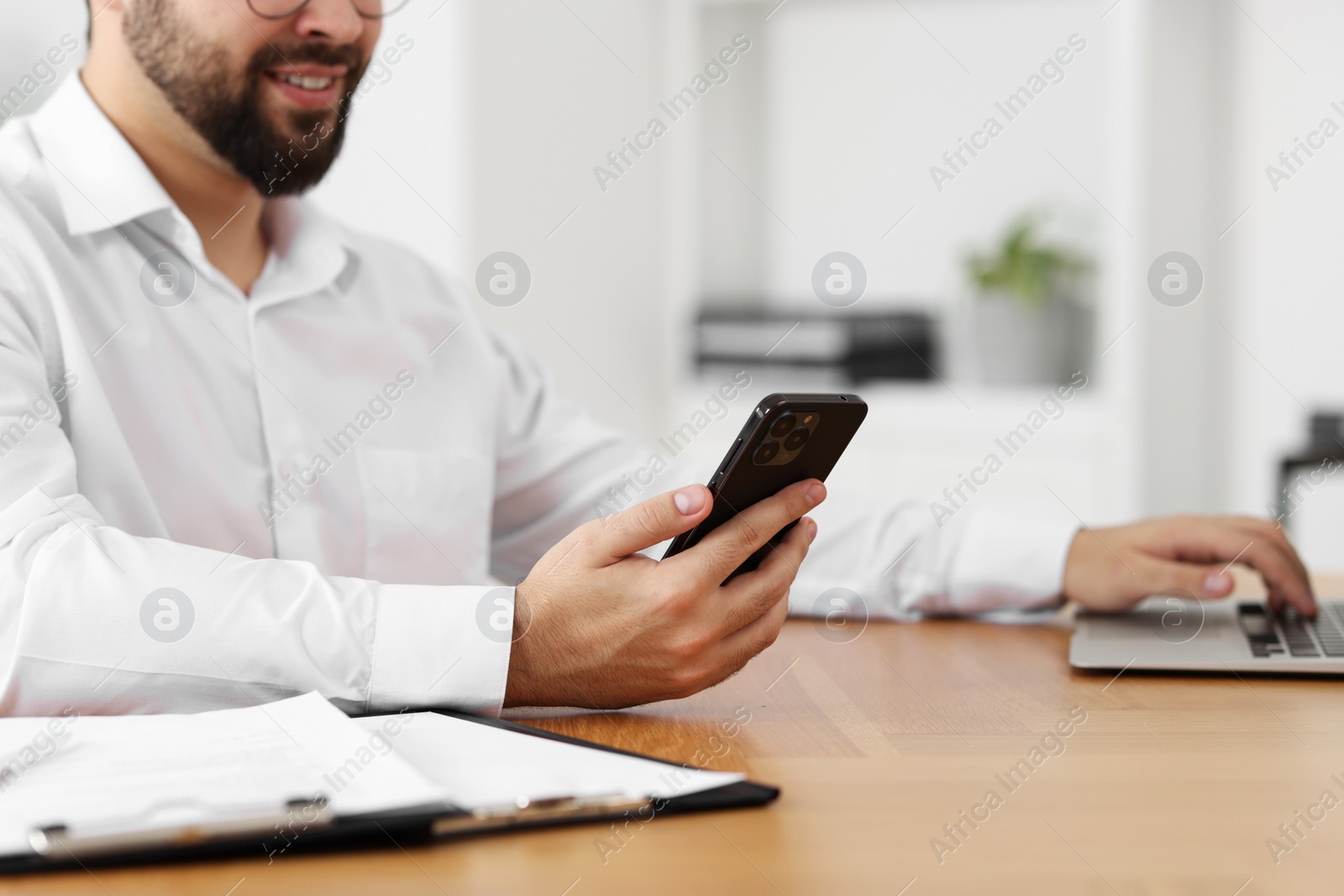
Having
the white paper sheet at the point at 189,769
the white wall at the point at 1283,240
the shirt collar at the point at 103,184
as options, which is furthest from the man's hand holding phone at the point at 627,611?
the white wall at the point at 1283,240

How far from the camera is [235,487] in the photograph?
113 centimetres

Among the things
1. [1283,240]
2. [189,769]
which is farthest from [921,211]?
[189,769]

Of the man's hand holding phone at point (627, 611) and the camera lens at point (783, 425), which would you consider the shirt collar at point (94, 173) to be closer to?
the man's hand holding phone at point (627, 611)

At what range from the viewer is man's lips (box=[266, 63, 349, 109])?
1.23 m

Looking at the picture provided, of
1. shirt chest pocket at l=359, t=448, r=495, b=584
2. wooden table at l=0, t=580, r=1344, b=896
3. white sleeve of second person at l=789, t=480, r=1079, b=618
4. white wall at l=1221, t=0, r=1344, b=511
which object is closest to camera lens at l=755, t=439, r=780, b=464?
wooden table at l=0, t=580, r=1344, b=896

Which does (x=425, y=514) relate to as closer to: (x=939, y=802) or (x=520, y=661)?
(x=520, y=661)

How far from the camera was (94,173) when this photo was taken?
3.67 ft

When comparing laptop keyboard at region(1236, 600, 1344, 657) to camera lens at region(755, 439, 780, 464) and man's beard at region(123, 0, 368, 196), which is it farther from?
man's beard at region(123, 0, 368, 196)

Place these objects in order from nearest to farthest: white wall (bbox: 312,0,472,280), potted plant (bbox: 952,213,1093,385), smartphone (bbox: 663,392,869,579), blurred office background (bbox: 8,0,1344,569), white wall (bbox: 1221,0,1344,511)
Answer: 1. smartphone (bbox: 663,392,869,579)
2. white wall (bbox: 312,0,472,280)
3. blurred office background (bbox: 8,0,1344,569)
4. white wall (bbox: 1221,0,1344,511)
5. potted plant (bbox: 952,213,1093,385)

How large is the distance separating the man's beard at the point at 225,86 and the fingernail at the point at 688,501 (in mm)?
710

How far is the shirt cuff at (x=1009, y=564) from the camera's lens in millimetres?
1158

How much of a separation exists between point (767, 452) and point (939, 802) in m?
0.22

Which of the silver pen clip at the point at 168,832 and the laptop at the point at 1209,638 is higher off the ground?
the silver pen clip at the point at 168,832

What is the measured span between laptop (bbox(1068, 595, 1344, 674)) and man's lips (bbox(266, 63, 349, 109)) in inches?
34.9
